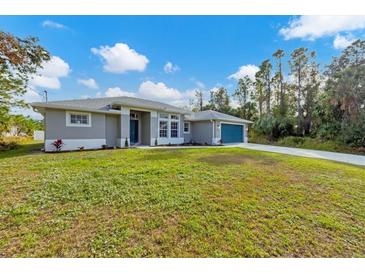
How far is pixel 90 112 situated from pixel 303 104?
899 inches

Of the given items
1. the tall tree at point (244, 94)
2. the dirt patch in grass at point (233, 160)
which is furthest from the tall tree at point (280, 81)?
the dirt patch in grass at point (233, 160)

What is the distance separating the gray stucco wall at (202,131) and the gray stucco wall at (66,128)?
373 inches

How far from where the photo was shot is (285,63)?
2298cm

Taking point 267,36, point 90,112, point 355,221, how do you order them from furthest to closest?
point 90,112 < point 267,36 < point 355,221

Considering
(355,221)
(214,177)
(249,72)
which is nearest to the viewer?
(355,221)

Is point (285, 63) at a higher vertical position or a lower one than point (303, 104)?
higher

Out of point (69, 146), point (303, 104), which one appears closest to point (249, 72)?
point (303, 104)

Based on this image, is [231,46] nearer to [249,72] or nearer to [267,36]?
[267,36]

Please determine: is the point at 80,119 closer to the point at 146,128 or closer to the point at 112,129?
the point at 112,129

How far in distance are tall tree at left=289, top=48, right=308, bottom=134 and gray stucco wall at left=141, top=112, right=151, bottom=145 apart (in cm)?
1745

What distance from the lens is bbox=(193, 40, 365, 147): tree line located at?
45.5ft

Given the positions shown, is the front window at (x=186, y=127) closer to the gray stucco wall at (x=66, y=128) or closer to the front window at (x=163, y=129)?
Answer: the front window at (x=163, y=129)
